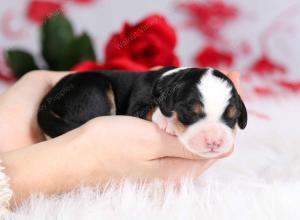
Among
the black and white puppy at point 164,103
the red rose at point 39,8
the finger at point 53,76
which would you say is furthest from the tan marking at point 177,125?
the red rose at point 39,8

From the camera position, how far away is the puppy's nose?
1.43 metres

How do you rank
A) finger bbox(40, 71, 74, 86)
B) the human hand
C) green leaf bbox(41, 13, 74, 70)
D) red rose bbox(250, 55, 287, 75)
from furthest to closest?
red rose bbox(250, 55, 287, 75) → green leaf bbox(41, 13, 74, 70) → finger bbox(40, 71, 74, 86) → the human hand

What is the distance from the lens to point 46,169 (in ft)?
5.06

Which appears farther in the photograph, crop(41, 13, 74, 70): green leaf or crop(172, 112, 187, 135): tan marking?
crop(41, 13, 74, 70): green leaf

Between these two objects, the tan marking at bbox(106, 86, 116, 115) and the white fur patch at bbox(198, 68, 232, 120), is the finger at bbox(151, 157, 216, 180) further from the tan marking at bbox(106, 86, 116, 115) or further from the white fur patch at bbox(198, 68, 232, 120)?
the tan marking at bbox(106, 86, 116, 115)

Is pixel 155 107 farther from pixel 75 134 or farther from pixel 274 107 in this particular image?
pixel 274 107

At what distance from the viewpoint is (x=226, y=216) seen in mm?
1390

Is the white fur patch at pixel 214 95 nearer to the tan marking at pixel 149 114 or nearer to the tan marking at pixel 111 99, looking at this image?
the tan marking at pixel 149 114

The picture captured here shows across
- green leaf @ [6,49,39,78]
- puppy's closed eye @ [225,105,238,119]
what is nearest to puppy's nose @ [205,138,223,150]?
puppy's closed eye @ [225,105,238,119]

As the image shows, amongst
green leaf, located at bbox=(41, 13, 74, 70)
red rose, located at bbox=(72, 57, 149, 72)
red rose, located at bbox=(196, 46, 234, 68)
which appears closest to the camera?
red rose, located at bbox=(72, 57, 149, 72)

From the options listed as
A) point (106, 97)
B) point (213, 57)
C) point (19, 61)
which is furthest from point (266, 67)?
point (106, 97)

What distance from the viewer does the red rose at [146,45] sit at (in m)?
2.56

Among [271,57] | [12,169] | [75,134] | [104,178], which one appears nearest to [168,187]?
[104,178]

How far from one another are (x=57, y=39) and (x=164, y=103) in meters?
1.37
